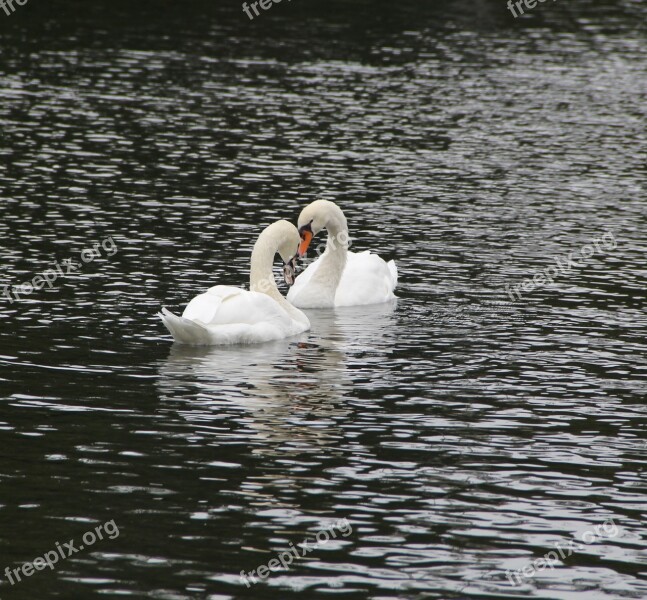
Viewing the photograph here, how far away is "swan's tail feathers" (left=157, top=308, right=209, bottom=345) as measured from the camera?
18.5 metres

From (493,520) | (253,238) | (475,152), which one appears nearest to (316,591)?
(493,520)

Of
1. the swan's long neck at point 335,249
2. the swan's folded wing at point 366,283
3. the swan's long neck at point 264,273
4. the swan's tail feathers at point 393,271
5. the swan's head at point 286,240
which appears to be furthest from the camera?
the swan's tail feathers at point 393,271

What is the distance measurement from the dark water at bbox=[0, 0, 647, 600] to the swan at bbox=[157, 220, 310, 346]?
320mm

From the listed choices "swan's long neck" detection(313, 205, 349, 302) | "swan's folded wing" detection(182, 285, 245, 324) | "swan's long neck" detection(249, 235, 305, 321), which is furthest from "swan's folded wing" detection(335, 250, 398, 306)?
"swan's folded wing" detection(182, 285, 245, 324)

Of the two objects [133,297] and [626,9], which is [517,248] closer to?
[133,297]

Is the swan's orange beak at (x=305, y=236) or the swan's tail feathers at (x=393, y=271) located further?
the swan's tail feathers at (x=393, y=271)

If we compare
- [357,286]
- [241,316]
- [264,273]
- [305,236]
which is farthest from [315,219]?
[241,316]

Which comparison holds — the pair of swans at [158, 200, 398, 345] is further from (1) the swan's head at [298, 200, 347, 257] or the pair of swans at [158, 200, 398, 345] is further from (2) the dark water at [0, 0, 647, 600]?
(2) the dark water at [0, 0, 647, 600]

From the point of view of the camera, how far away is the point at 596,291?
23.7 m

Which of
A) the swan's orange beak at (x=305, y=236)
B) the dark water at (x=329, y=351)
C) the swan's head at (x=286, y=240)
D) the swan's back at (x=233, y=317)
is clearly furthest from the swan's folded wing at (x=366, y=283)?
the swan's back at (x=233, y=317)

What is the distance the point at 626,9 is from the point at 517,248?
51859 mm

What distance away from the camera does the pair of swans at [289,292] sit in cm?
1962

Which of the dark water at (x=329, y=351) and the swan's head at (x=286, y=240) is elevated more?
the swan's head at (x=286, y=240)

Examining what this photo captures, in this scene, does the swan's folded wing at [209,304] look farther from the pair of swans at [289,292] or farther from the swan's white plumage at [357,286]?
the swan's white plumage at [357,286]
